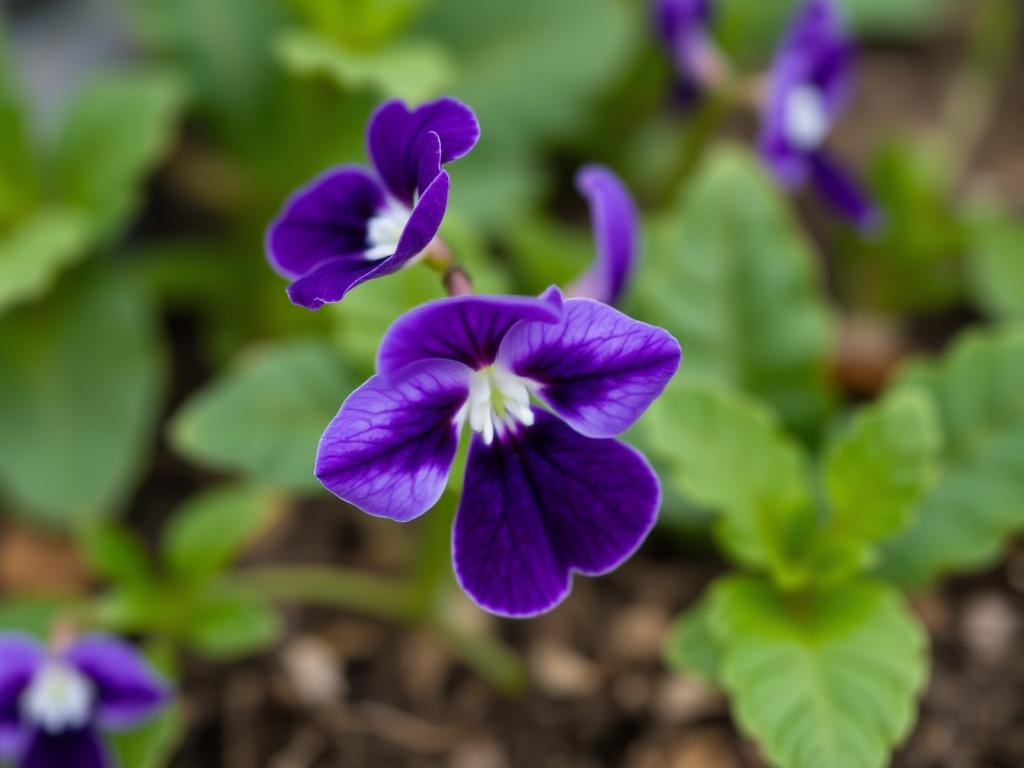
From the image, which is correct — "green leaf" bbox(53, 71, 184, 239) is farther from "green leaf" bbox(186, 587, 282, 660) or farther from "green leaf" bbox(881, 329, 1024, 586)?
"green leaf" bbox(881, 329, 1024, 586)

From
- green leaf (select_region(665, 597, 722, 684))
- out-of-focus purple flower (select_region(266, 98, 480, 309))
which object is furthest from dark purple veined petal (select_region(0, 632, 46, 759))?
green leaf (select_region(665, 597, 722, 684))

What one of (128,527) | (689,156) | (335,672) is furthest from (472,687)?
(689,156)

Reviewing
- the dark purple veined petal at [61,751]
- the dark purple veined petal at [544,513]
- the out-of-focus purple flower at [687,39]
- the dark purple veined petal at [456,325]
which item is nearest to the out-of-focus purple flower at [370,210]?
the dark purple veined petal at [456,325]

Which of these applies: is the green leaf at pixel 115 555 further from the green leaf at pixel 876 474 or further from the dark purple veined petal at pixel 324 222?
the green leaf at pixel 876 474

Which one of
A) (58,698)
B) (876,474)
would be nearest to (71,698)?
(58,698)

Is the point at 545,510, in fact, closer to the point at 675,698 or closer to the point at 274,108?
the point at 675,698
